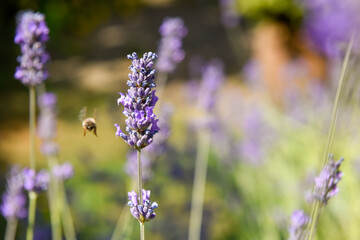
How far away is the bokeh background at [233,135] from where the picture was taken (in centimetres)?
273

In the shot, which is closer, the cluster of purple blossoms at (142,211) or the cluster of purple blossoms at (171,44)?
the cluster of purple blossoms at (142,211)

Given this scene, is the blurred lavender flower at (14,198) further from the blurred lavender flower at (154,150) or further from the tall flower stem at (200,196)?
the tall flower stem at (200,196)

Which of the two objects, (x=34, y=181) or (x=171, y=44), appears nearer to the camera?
(x=34, y=181)

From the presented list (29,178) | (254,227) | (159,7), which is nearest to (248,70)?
(254,227)

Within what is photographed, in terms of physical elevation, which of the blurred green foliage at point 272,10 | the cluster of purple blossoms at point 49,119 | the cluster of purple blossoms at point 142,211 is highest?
the blurred green foliage at point 272,10

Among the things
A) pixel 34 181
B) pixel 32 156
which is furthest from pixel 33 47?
pixel 34 181

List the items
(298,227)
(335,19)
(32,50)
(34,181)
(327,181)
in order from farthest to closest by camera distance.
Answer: (335,19) → (34,181) → (32,50) → (298,227) → (327,181)

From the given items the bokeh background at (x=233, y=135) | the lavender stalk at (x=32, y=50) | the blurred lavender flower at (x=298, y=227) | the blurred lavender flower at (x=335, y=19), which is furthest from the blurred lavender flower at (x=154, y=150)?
the blurred lavender flower at (x=335, y=19)

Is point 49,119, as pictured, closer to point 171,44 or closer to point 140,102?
point 171,44

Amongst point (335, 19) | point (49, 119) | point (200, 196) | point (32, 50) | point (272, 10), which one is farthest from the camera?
point (272, 10)

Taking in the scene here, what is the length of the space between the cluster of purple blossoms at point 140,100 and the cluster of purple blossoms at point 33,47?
0.51m

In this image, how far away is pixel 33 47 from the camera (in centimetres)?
129

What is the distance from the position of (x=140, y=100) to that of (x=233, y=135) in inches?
148

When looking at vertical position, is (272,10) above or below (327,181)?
above
